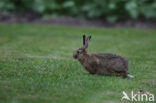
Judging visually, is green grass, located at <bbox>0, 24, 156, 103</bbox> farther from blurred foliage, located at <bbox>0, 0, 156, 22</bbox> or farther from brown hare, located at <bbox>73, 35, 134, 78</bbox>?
blurred foliage, located at <bbox>0, 0, 156, 22</bbox>

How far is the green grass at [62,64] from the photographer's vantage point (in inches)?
305

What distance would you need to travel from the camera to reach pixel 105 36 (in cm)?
1727

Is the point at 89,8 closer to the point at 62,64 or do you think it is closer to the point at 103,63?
the point at 62,64

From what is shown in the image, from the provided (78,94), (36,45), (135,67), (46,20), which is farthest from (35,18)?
(78,94)

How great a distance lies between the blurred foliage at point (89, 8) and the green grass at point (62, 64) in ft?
4.15

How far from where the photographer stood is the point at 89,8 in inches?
796

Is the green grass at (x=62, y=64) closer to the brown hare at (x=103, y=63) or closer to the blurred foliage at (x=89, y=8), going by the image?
the brown hare at (x=103, y=63)

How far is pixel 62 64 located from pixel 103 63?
1.60 m

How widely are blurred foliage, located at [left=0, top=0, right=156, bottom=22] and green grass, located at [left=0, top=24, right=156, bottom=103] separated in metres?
1.26

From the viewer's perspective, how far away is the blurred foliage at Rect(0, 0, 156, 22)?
1973cm

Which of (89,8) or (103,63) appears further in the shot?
(89,8)

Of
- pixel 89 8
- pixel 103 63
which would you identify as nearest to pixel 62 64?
pixel 103 63

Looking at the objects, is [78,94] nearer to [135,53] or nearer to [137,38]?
[135,53]

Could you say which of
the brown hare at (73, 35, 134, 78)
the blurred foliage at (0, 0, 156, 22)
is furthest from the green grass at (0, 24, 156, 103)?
the blurred foliage at (0, 0, 156, 22)
